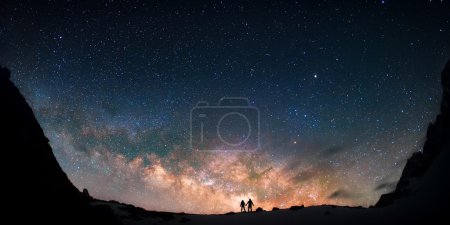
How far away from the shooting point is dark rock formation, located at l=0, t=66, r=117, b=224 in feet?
55.9

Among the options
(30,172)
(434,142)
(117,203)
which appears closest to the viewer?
(30,172)

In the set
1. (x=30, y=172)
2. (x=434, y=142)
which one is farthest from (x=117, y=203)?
(x=434, y=142)

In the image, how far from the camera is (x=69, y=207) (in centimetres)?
2088

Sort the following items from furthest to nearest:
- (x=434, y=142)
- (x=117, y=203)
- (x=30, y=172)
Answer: (x=434, y=142) → (x=117, y=203) → (x=30, y=172)

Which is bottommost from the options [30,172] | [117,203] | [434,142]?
[117,203]

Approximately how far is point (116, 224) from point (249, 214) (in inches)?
810

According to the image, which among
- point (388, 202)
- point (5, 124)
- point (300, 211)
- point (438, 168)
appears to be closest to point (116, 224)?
point (5, 124)

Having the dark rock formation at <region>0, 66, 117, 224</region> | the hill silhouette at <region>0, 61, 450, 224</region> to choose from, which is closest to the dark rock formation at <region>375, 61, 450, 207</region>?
the hill silhouette at <region>0, 61, 450, 224</region>

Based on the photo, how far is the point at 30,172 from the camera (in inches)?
757

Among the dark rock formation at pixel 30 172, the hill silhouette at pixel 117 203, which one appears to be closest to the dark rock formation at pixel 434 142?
the hill silhouette at pixel 117 203

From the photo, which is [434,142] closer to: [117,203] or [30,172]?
[117,203]

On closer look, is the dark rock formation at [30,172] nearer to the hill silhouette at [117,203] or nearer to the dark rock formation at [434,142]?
the hill silhouette at [117,203]

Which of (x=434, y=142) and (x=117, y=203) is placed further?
(x=434, y=142)

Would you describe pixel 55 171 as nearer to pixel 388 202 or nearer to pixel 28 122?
pixel 28 122
